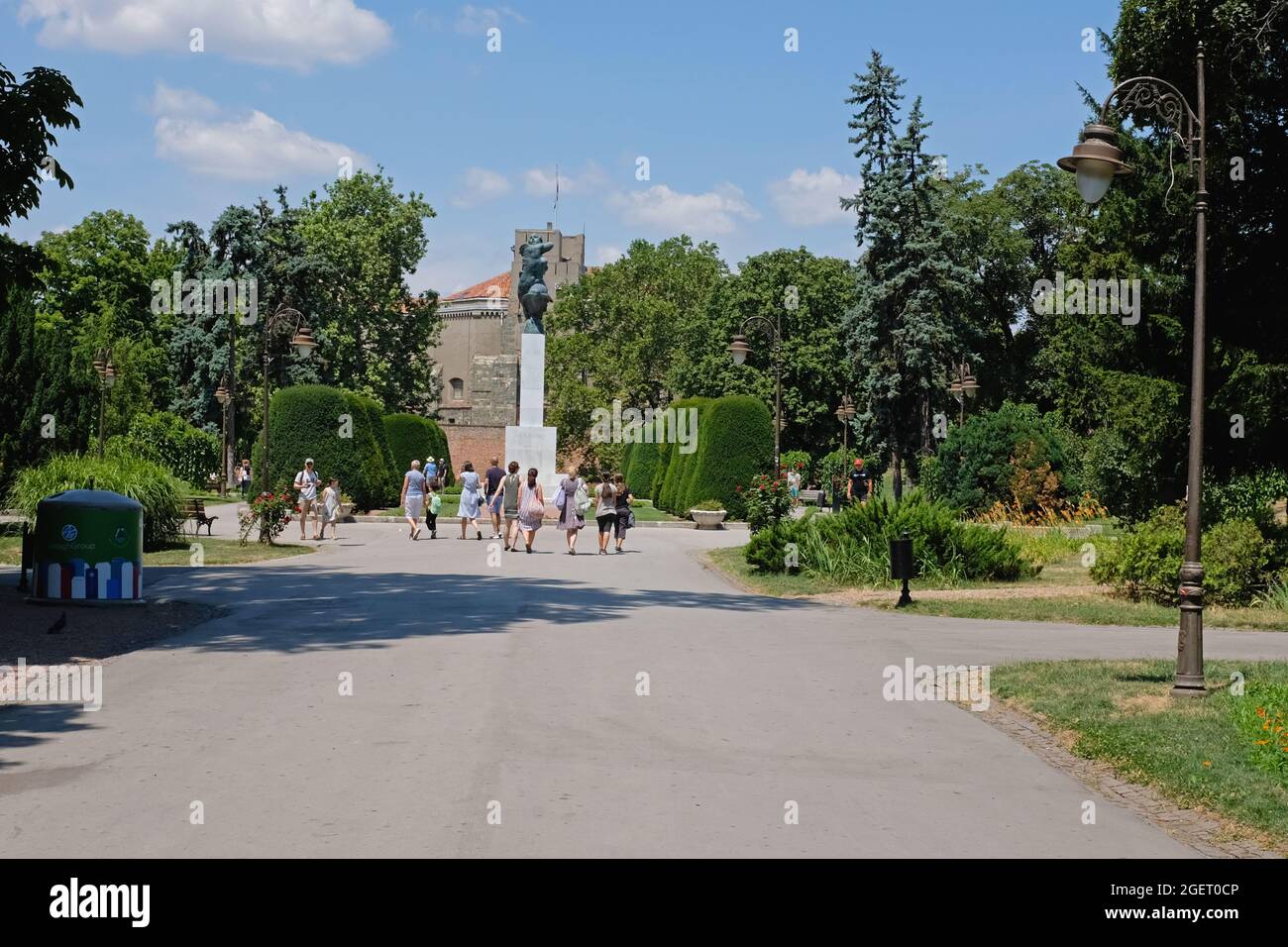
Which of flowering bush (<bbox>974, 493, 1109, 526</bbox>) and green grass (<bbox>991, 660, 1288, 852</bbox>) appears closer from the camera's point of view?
green grass (<bbox>991, 660, 1288, 852</bbox>)

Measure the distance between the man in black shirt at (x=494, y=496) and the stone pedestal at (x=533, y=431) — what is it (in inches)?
384

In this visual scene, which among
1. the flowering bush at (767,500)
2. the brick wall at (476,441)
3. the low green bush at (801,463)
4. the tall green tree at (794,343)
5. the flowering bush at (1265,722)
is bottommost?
the flowering bush at (1265,722)

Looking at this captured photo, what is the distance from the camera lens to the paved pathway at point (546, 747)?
21.5ft

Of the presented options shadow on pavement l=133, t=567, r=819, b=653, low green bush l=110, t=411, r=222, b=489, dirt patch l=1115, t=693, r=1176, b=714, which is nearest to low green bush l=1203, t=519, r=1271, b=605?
shadow on pavement l=133, t=567, r=819, b=653

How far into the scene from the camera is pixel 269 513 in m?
28.2

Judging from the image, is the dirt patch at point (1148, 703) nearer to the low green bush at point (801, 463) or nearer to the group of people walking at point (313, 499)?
the group of people walking at point (313, 499)

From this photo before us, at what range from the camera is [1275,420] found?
1931 centimetres

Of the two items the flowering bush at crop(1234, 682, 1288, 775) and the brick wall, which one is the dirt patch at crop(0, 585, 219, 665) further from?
the brick wall

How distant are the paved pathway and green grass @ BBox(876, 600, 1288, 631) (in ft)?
2.88

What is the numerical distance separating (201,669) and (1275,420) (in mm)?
14800

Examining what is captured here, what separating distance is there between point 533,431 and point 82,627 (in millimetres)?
34133

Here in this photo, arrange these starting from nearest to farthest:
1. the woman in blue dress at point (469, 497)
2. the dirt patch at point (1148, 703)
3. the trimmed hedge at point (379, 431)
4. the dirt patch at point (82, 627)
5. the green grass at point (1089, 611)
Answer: the dirt patch at point (1148, 703) < the dirt patch at point (82, 627) < the green grass at point (1089, 611) < the woman in blue dress at point (469, 497) < the trimmed hedge at point (379, 431)

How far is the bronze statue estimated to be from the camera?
51125 mm

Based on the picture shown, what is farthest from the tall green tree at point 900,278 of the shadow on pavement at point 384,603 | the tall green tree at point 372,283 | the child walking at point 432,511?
the shadow on pavement at point 384,603
